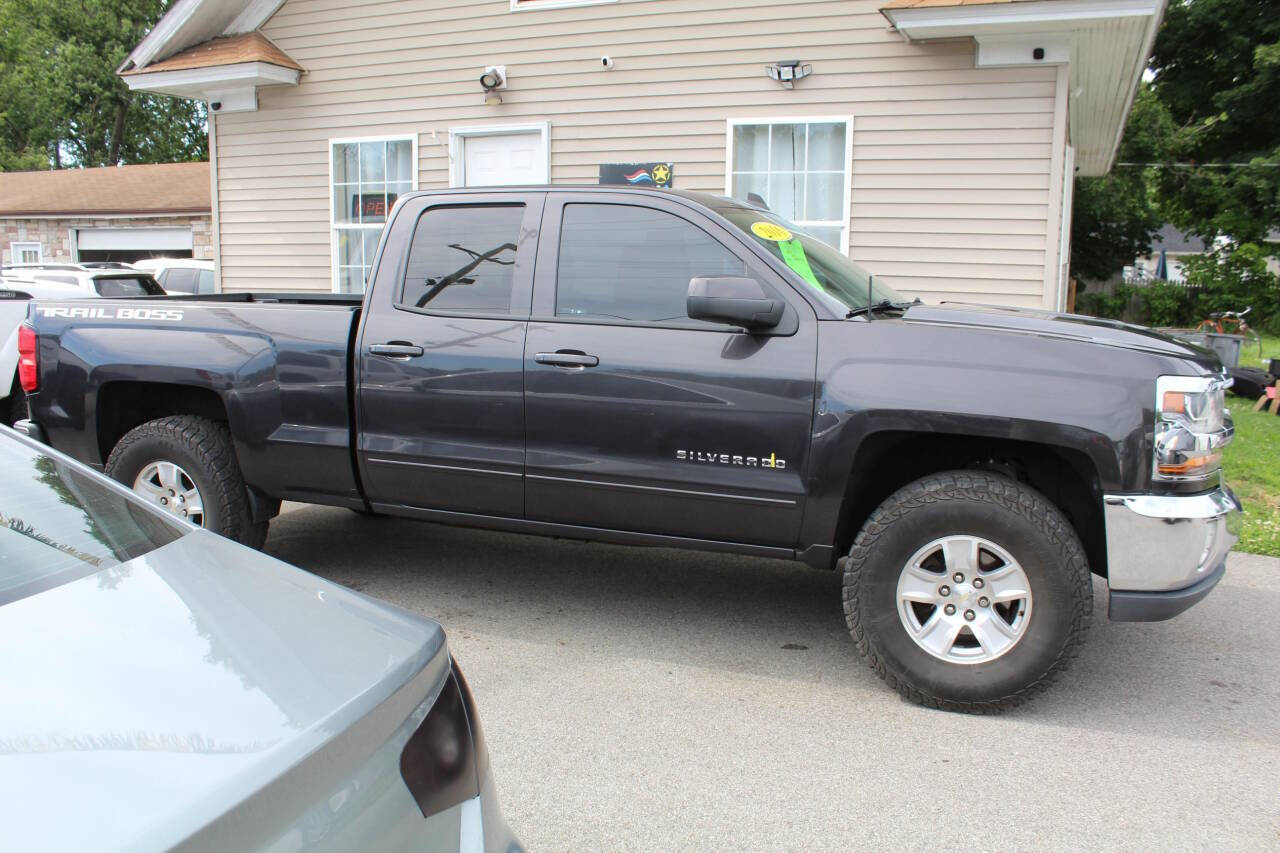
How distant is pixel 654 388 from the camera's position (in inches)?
160

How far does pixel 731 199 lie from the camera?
4.77m

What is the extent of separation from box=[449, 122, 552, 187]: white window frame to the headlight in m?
7.53

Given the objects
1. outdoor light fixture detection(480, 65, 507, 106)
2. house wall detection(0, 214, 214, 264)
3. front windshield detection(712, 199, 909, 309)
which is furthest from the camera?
house wall detection(0, 214, 214, 264)

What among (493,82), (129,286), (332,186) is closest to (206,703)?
(493,82)

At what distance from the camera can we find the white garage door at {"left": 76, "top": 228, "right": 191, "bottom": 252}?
92.4 feet

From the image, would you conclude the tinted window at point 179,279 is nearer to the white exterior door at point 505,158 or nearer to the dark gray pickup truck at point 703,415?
the white exterior door at point 505,158

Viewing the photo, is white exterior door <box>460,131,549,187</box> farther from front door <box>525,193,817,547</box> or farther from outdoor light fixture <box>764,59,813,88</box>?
front door <box>525,193,817,547</box>

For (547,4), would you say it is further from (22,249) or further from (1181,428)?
(22,249)

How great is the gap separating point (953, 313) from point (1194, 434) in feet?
3.55

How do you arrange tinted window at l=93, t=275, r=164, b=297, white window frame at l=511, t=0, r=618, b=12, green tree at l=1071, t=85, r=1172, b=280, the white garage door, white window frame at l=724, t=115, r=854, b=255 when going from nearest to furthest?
white window frame at l=724, t=115, r=854, b=255 → white window frame at l=511, t=0, r=618, b=12 → tinted window at l=93, t=275, r=164, b=297 → green tree at l=1071, t=85, r=1172, b=280 → the white garage door

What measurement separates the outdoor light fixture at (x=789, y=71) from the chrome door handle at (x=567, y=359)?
18.9 ft

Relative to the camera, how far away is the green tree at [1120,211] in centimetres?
2480

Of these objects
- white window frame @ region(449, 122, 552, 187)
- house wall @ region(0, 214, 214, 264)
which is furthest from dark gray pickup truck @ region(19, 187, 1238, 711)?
house wall @ region(0, 214, 214, 264)

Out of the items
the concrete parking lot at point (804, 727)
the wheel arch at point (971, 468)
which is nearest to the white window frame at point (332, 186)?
the concrete parking lot at point (804, 727)
